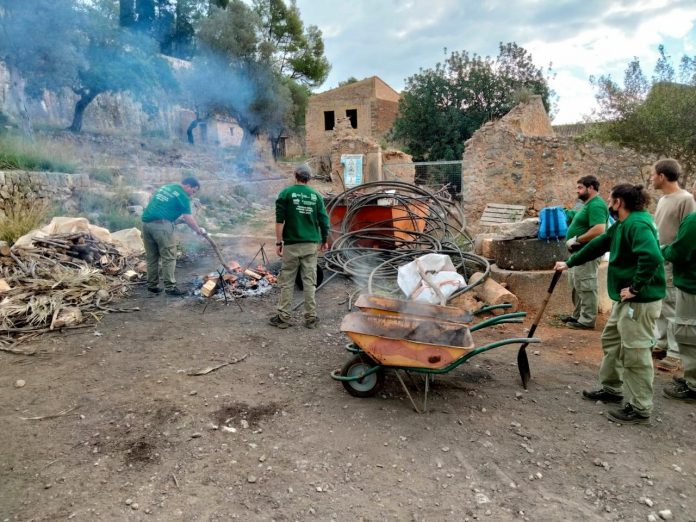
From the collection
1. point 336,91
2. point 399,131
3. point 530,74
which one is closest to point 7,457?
point 399,131

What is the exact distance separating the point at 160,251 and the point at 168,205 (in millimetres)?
677

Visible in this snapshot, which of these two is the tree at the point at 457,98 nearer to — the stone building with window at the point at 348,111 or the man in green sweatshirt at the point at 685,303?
the stone building with window at the point at 348,111

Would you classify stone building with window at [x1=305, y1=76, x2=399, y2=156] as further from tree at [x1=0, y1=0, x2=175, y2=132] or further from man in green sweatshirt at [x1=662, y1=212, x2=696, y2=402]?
man in green sweatshirt at [x1=662, y1=212, x2=696, y2=402]

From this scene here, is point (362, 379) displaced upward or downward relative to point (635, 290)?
downward

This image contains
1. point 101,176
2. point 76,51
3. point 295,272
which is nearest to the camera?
point 295,272

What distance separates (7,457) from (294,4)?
3205cm

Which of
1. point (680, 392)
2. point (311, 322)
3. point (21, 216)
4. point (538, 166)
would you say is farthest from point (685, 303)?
point (21, 216)

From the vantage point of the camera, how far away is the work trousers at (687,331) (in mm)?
3527

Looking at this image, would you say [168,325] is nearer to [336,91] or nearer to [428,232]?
[428,232]

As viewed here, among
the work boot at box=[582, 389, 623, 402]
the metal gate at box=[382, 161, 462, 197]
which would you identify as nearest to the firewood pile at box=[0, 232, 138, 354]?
the work boot at box=[582, 389, 623, 402]

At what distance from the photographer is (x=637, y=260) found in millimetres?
3006

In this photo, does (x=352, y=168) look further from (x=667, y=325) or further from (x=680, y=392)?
(x=680, y=392)

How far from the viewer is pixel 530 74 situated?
22.1 m

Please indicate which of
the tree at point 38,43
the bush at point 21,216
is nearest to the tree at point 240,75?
the tree at point 38,43
